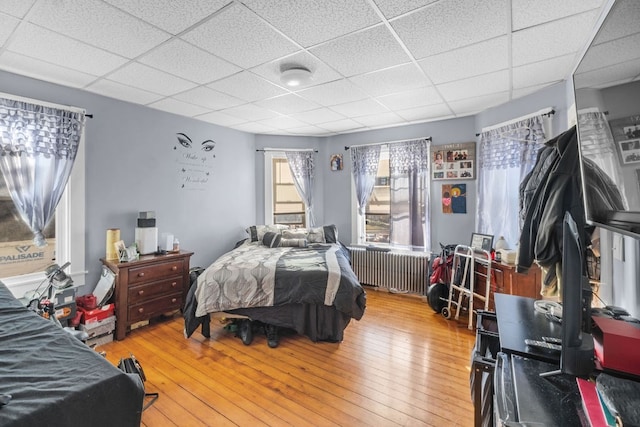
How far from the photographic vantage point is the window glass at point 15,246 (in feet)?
8.68

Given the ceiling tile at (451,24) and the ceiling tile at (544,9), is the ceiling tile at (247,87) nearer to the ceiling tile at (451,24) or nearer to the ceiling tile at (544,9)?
the ceiling tile at (451,24)

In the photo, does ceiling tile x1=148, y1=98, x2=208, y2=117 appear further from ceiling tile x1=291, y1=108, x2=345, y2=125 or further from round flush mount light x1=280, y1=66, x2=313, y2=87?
round flush mount light x1=280, y1=66, x2=313, y2=87

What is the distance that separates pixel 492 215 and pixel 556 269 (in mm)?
2220

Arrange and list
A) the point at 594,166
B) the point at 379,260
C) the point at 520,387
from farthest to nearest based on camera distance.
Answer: the point at 379,260, the point at 594,166, the point at 520,387

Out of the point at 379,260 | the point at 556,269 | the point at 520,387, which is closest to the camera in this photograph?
the point at 520,387

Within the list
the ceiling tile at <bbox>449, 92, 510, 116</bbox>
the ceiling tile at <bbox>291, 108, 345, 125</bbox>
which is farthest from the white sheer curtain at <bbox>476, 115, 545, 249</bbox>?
the ceiling tile at <bbox>291, 108, 345, 125</bbox>

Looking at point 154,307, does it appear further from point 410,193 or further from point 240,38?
point 410,193

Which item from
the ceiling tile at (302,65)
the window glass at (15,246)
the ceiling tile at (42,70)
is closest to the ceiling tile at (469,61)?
the ceiling tile at (302,65)

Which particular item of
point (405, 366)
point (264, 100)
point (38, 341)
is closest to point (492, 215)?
point (405, 366)

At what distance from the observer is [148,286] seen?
3166mm

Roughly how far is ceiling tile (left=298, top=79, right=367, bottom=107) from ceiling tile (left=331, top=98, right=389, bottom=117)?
0.41 ft

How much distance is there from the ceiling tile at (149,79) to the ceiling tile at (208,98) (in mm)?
104

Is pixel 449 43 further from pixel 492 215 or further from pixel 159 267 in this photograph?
pixel 159 267

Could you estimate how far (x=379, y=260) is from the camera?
453 centimetres
